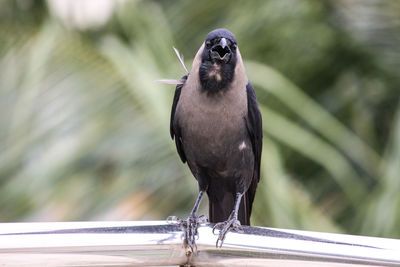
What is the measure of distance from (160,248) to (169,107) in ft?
6.34

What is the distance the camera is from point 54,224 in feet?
4.73

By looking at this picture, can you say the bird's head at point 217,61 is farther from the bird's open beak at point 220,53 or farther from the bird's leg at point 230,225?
the bird's leg at point 230,225

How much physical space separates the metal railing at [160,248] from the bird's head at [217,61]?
36.5 inches

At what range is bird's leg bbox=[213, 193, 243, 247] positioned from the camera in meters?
1.58

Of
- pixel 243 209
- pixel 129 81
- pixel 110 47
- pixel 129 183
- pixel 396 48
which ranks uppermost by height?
pixel 396 48

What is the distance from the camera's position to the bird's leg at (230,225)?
1.58 meters

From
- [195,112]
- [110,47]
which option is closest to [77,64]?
[110,47]

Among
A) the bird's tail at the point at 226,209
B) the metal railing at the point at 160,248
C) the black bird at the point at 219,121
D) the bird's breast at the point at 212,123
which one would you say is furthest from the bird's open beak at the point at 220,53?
the metal railing at the point at 160,248

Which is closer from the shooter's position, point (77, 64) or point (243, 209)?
point (243, 209)

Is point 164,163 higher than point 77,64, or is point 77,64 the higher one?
point 77,64

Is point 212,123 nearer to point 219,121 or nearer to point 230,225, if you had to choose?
point 219,121

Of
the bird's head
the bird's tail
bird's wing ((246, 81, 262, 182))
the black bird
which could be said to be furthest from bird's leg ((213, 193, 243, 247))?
the bird's head

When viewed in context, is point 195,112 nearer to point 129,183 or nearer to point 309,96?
point 129,183

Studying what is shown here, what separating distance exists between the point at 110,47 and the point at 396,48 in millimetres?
1987
